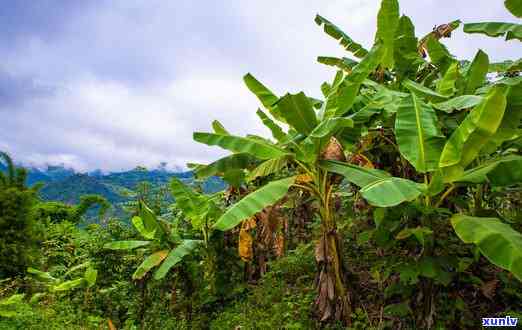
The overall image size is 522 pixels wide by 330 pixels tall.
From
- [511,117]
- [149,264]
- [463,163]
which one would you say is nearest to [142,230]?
[149,264]

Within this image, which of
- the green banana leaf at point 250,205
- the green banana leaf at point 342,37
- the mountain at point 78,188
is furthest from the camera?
the mountain at point 78,188

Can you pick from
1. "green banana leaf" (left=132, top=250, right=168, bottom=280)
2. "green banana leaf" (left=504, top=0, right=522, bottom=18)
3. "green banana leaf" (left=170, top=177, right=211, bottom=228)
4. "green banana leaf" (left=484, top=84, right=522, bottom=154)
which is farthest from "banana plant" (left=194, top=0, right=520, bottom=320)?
"green banana leaf" (left=132, top=250, right=168, bottom=280)

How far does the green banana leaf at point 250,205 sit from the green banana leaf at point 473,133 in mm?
1630

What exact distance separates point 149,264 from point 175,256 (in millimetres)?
531

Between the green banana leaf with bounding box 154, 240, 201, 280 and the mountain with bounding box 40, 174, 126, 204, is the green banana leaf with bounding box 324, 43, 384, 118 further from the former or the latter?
the mountain with bounding box 40, 174, 126, 204

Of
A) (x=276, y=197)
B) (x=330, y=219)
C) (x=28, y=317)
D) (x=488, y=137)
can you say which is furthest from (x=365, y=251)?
(x=28, y=317)

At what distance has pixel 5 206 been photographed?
21.5ft

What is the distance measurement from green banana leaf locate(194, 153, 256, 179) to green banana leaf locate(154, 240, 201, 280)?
1237 millimetres

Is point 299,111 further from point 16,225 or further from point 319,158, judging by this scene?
point 16,225

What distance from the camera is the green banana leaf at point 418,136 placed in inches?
124

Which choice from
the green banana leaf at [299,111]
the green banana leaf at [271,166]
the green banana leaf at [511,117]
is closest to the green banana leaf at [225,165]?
the green banana leaf at [271,166]

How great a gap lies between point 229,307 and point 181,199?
2.19 m

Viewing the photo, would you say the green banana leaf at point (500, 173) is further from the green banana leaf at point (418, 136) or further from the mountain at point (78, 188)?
the mountain at point (78, 188)

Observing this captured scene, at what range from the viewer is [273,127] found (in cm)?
492
